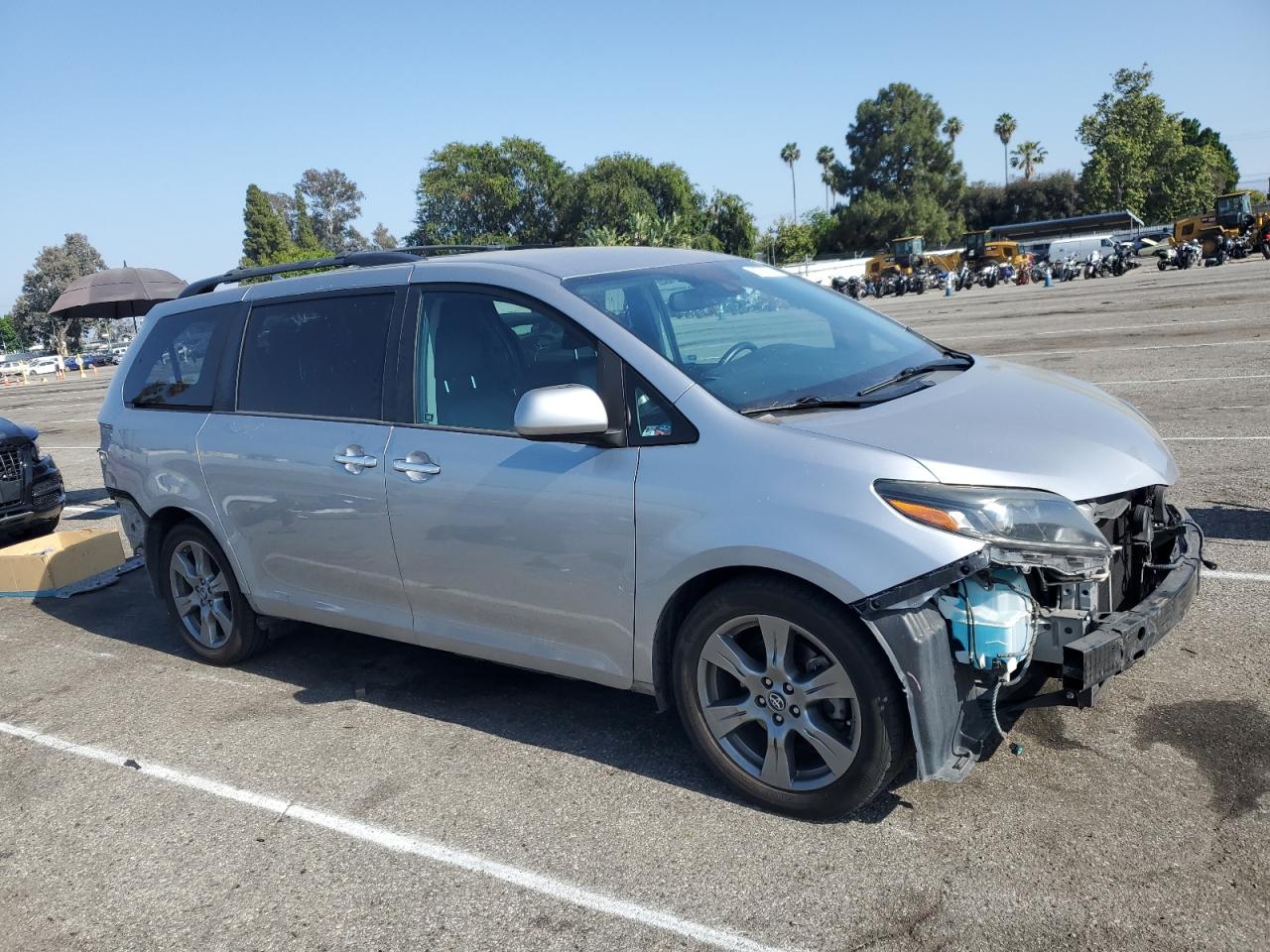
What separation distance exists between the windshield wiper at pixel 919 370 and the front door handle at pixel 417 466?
1.67 meters

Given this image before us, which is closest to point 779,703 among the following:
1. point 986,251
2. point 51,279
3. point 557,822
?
point 557,822

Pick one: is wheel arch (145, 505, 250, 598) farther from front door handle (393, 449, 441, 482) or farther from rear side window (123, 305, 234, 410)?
front door handle (393, 449, 441, 482)

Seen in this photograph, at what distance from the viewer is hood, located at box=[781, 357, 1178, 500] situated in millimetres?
3219

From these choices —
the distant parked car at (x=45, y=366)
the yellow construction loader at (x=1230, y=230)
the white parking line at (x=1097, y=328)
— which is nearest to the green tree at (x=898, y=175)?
the yellow construction loader at (x=1230, y=230)

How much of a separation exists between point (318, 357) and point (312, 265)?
0.71 m

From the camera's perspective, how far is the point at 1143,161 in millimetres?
80250

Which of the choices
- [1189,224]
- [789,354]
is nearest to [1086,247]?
[1189,224]

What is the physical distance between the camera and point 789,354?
4098 millimetres

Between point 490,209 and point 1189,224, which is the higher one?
point 490,209

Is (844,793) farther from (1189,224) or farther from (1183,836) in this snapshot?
(1189,224)

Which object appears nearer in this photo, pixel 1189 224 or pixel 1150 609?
pixel 1150 609

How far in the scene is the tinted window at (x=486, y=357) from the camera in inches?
155

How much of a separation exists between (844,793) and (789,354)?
167 cm

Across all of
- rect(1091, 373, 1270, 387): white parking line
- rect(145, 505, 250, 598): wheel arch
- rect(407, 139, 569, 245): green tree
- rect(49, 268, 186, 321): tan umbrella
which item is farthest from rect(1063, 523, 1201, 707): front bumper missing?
rect(407, 139, 569, 245): green tree
